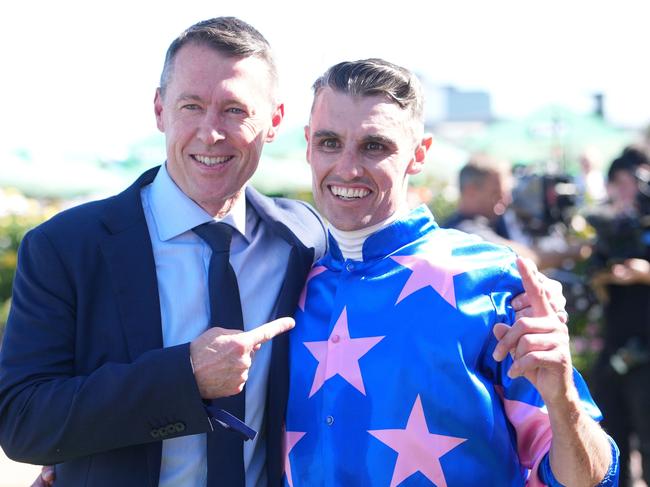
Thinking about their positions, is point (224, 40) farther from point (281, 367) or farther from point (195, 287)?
point (281, 367)

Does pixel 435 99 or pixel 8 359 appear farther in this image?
pixel 435 99

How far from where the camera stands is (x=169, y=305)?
252 centimetres

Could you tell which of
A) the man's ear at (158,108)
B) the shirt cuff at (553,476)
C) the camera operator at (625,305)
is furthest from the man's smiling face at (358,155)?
the camera operator at (625,305)

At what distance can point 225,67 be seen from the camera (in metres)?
2.67

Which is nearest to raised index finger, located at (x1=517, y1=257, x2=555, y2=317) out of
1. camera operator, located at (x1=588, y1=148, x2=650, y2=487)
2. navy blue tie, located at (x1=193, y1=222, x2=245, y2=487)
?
navy blue tie, located at (x1=193, y1=222, x2=245, y2=487)

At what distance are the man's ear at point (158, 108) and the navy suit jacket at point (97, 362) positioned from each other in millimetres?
305

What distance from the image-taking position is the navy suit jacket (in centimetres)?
226

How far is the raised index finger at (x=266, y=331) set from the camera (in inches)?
88.5

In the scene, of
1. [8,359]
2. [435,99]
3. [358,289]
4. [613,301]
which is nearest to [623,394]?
→ [613,301]

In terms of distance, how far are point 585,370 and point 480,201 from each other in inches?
71.1

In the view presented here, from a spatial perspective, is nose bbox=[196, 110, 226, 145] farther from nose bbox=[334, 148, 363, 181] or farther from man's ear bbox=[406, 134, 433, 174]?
man's ear bbox=[406, 134, 433, 174]

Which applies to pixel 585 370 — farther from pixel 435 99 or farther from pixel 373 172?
pixel 435 99

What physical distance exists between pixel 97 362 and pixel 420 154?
3.71 ft

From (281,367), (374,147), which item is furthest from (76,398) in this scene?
(374,147)
